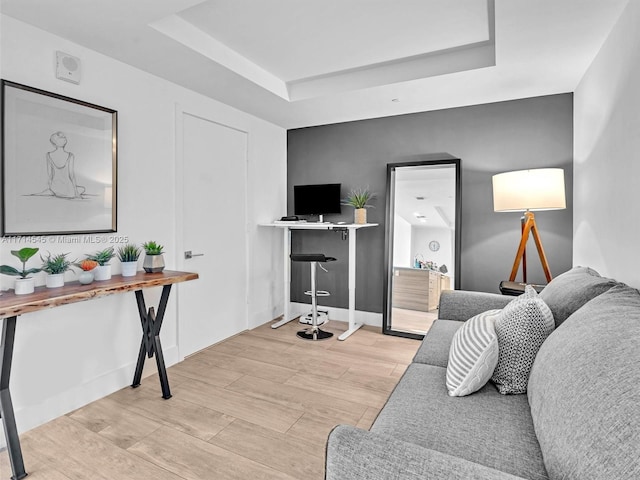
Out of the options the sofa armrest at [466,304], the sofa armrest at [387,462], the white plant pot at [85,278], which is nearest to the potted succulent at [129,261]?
the white plant pot at [85,278]

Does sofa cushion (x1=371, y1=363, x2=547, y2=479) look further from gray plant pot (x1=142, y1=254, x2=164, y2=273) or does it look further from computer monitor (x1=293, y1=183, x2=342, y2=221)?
computer monitor (x1=293, y1=183, x2=342, y2=221)

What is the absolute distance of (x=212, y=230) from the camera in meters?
3.49

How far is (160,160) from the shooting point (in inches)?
116

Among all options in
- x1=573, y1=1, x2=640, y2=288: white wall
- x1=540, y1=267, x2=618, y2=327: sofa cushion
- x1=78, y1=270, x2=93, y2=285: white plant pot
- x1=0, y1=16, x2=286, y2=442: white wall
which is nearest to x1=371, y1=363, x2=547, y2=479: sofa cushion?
x1=540, y1=267, x2=618, y2=327: sofa cushion

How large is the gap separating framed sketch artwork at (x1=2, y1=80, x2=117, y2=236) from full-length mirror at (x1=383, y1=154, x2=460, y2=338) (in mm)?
2639

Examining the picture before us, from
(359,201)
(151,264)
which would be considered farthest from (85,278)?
(359,201)

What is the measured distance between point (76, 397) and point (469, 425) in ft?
7.88

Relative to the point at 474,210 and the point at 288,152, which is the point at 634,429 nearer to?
the point at 474,210

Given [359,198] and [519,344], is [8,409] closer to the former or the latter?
[519,344]

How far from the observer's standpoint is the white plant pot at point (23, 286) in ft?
6.36

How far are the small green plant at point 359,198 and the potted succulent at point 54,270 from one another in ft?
8.82

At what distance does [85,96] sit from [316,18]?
160 centimetres

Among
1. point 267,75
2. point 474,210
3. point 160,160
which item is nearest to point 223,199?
point 160,160

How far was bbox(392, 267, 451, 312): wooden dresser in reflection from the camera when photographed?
12.1 ft
